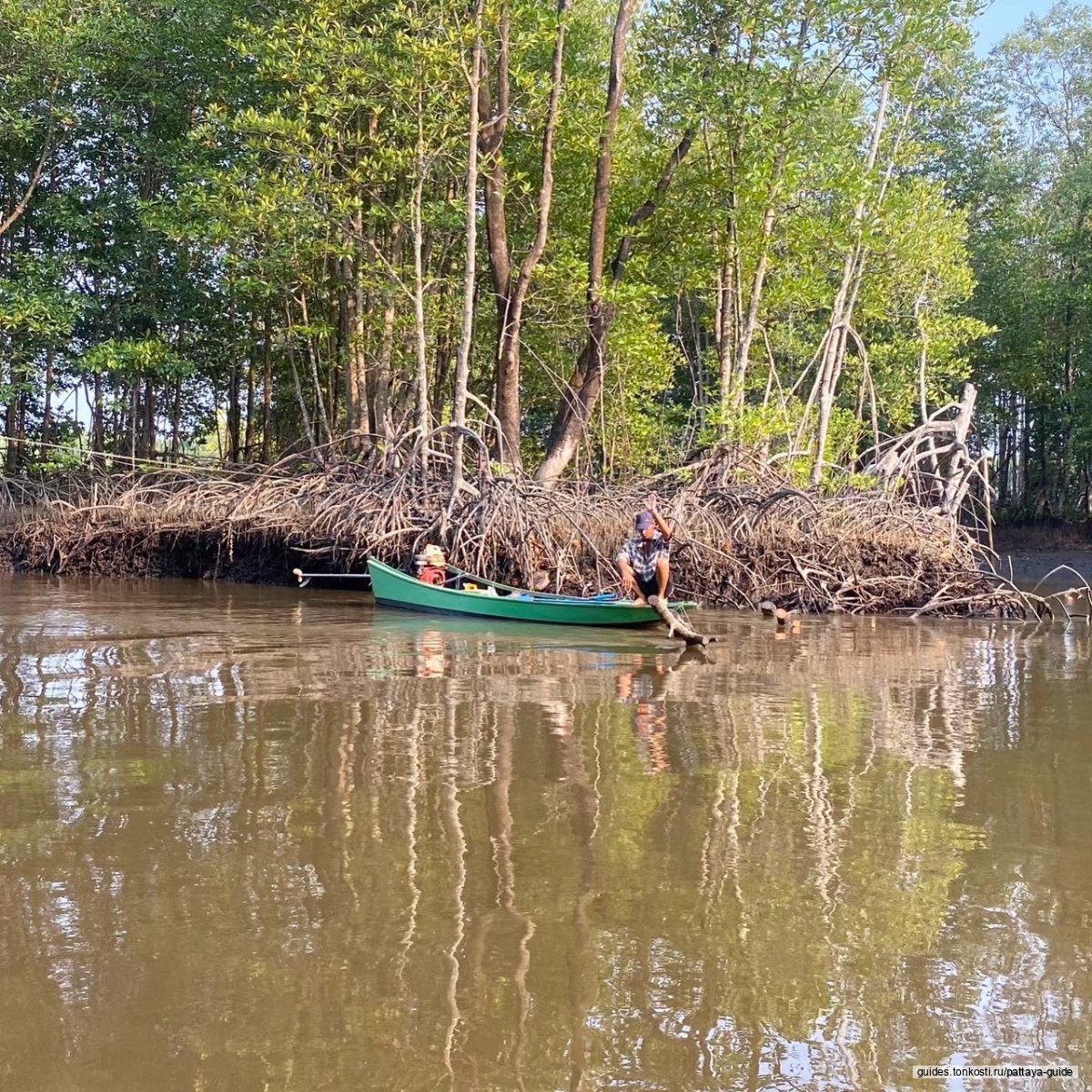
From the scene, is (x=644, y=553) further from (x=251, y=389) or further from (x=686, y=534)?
(x=251, y=389)

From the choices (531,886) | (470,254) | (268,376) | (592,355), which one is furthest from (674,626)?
(268,376)

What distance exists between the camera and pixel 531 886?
11.1ft

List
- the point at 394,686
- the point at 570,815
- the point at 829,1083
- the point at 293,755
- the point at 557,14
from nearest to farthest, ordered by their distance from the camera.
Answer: the point at 829,1083
the point at 570,815
the point at 293,755
the point at 394,686
the point at 557,14

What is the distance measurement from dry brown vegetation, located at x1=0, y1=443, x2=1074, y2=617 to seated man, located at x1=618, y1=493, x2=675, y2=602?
2.73 metres

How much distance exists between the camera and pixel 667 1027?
2.55m

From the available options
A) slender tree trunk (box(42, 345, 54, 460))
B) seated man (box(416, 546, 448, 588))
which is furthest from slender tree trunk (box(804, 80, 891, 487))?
slender tree trunk (box(42, 345, 54, 460))

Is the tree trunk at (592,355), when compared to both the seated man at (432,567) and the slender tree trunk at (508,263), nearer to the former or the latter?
the slender tree trunk at (508,263)

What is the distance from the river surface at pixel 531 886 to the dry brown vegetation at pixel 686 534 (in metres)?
5.89

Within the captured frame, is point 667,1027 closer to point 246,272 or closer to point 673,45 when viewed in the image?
point 673,45

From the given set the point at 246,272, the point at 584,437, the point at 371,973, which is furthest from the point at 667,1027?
the point at 246,272

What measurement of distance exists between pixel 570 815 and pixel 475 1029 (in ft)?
5.27

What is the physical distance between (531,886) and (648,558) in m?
6.56

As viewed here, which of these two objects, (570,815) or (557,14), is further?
(557,14)

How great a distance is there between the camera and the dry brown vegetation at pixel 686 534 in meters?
12.6
